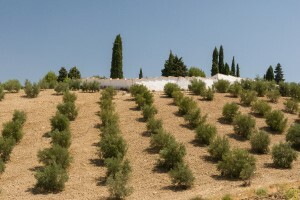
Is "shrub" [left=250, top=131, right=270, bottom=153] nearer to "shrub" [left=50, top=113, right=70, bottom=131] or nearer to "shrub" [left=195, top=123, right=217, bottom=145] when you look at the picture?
"shrub" [left=195, top=123, right=217, bottom=145]

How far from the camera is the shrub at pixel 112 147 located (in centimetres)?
1892

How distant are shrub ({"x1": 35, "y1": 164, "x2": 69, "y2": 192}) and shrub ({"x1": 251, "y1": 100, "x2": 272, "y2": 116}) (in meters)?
14.3

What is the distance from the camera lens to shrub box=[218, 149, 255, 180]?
17.0m

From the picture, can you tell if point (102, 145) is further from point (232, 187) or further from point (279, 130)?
point (279, 130)

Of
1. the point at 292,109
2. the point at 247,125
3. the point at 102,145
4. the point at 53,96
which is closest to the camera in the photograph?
the point at 102,145

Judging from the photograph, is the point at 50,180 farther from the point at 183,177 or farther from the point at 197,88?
the point at 197,88

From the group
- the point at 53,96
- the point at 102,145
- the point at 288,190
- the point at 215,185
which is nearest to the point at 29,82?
the point at 53,96

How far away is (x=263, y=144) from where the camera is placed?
796 inches

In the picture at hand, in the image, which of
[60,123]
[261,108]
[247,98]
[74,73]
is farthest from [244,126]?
[74,73]

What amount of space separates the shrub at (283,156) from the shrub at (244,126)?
379 cm

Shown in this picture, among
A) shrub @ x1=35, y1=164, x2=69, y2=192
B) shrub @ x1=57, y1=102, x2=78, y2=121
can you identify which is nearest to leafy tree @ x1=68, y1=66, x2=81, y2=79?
shrub @ x1=57, y1=102, x2=78, y2=121

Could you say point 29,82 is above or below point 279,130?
above

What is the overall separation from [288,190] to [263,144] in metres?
5.91

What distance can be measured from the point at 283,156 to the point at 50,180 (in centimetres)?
942
